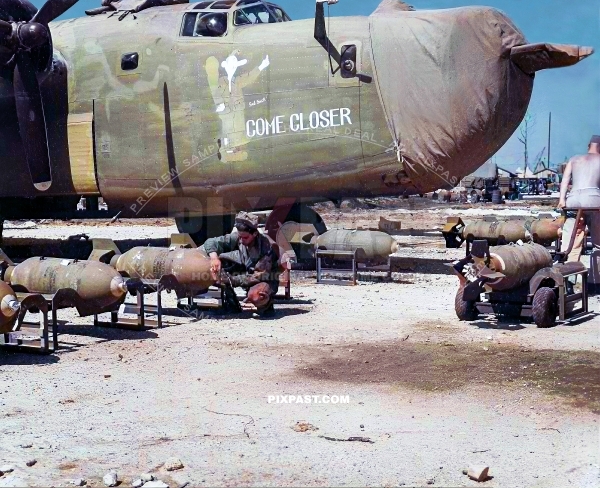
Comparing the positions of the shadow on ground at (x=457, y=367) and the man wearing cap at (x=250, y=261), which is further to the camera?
the man wearing cap at (x=250, y=261)

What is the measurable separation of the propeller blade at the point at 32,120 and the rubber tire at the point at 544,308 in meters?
8.87

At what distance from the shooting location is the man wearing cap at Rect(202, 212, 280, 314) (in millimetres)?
10338

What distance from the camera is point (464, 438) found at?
5.28m

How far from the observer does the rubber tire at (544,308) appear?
9117 millimetres

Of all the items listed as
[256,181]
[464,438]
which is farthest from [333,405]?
[256,181]

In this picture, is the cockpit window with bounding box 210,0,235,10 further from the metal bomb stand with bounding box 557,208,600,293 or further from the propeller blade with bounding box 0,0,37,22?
the metal bomb stand with bounding box 557,208,600,293

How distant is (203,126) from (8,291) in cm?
644

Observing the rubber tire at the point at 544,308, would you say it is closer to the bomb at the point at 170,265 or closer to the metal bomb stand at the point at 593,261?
the metal bomb stand at the point at 593,261

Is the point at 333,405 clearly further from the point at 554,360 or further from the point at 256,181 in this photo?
the point at 256,181

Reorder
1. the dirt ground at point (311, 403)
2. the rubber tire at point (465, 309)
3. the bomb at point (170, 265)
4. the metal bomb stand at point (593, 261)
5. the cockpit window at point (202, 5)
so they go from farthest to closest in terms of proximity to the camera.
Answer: the cockpit window at point (202, 5)
the metal bomb stand at point (593, 261)
the bomb at point (170, 265)
the rubber tire at point (465, 309)
the dirt ground at point (311, 403)

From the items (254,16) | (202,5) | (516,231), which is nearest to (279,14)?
(254,16)

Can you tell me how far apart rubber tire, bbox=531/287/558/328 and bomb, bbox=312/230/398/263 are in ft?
15.4

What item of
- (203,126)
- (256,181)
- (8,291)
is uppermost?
(203,126)

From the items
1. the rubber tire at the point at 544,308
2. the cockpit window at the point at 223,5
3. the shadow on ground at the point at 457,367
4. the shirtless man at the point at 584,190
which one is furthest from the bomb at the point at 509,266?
the cockpit window at the point at 223,5
